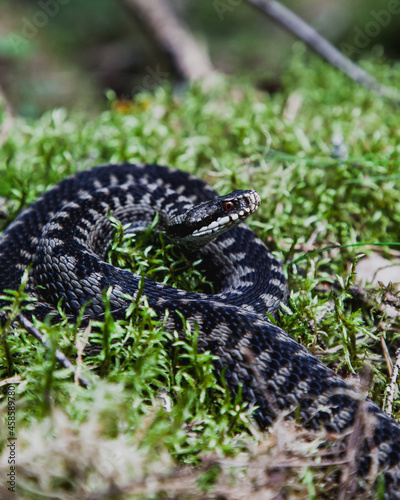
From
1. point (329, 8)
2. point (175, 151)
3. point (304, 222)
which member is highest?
point (329, 8)

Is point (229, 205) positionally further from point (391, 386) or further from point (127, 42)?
point (127, 42)

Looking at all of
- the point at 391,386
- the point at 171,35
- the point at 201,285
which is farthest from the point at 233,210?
the point at 171,35

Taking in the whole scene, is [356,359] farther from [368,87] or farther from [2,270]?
[368,87]

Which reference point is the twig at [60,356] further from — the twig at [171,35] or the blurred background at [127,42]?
the twig at [171,35]

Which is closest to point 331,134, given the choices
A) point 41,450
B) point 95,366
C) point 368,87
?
point 368,87

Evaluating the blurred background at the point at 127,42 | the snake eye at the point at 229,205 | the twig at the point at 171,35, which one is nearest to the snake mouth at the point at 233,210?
the snake eye at the point at 229,205

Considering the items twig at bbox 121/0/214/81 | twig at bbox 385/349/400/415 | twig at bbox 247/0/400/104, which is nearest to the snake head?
twig at bbox 385/349/400/415

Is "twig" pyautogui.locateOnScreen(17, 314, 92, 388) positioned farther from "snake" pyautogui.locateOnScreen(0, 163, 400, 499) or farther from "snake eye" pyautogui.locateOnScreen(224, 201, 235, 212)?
"snake eye" pyautogui.locateOnScreen(224, 201, 235, 212)
